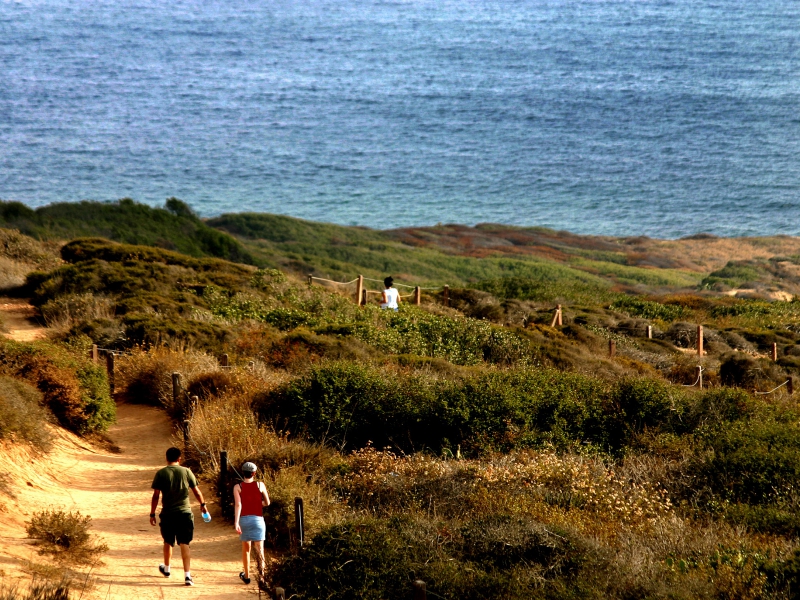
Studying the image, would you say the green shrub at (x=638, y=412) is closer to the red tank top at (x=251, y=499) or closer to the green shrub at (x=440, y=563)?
the green shrub at (x=440, y=563)

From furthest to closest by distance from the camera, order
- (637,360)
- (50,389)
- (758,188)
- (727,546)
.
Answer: (758,188) → (637,360) → (50,389) → (727,546)

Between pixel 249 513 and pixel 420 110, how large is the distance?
110905 millimetres

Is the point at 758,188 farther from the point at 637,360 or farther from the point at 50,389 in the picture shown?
the point at 50,389

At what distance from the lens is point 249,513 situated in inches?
344

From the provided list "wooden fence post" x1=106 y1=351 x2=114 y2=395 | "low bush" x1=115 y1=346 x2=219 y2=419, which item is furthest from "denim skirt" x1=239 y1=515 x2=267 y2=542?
"wooden fence post" x1=106 y1=351 x2=114 y2=395

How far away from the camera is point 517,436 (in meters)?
13.1

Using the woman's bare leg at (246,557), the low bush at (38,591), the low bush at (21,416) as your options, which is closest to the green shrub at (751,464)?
the woman's bare leg at (246,557)

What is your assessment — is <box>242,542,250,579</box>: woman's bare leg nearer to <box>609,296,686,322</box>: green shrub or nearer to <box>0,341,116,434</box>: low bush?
<box>0,341,116,434</box>: low bush

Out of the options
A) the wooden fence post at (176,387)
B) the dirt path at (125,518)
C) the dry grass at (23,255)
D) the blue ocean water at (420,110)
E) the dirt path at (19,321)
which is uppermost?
the blue ocean water at (420,110)

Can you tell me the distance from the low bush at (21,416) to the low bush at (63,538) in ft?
6.72

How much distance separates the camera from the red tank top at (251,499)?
8.73 metres

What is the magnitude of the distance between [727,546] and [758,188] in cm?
8487

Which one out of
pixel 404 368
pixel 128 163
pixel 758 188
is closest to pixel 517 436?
pixel 404 368

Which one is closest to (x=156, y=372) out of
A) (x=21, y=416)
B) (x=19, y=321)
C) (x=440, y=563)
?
(x=21, y=416)
